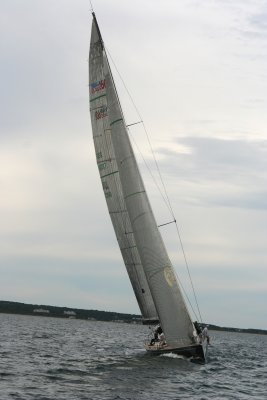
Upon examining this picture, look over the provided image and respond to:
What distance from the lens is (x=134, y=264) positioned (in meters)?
36.0

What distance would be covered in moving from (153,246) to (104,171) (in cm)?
666

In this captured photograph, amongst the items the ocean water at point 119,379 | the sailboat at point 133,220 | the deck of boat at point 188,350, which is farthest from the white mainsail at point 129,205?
the ocean water at point 119,379

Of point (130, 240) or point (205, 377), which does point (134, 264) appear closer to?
point (130, 240)

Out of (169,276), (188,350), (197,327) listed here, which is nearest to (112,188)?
(169,276)

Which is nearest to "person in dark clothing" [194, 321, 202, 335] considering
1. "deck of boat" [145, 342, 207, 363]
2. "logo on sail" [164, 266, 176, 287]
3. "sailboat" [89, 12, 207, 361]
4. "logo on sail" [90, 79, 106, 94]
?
"sailboat" [89, 12, 207, 361]

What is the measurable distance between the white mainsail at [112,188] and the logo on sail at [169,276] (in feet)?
14.4

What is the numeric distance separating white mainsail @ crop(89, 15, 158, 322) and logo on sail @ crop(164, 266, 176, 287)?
4.39 metres

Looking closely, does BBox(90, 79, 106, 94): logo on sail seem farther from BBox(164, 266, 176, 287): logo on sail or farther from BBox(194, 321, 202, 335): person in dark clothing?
→ BBox(194, 321, 202, 335): person in dark clothing

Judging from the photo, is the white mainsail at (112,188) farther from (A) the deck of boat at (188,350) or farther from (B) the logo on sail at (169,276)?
(B) the logo on sail at (169,276)

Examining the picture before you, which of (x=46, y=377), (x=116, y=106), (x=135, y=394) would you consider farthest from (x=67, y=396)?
(x=116, y=106)

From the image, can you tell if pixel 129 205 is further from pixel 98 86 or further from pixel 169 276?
pixel 98 86

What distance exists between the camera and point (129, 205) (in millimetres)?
31969

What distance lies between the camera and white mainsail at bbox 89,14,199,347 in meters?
31.3

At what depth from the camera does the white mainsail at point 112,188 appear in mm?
35531
